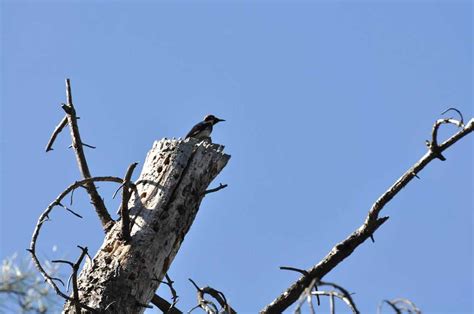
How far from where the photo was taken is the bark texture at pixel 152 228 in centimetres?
581

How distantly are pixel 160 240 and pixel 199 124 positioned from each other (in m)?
Result: 4.89

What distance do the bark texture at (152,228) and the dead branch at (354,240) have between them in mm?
772

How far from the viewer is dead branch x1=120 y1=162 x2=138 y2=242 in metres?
5.92

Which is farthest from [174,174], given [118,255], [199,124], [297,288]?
[199,124]

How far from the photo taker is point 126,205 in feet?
19.6

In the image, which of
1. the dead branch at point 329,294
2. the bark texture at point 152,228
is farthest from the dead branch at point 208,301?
the dead branch at point 329,294

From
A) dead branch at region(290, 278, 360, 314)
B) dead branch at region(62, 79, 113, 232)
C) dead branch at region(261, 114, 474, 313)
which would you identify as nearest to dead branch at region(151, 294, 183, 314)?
dead branch at region(62, 79, 113, 232)

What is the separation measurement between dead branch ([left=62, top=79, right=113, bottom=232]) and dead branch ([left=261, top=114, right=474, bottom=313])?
131 centimetres

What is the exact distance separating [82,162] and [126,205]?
0.88 metres

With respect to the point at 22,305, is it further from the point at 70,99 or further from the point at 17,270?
the point at 70,99

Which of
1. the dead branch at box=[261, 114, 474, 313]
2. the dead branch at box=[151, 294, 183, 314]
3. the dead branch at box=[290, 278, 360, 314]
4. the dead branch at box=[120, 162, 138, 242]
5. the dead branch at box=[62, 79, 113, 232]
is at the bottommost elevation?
the dead branch at box=[290, 278, 360, 314]

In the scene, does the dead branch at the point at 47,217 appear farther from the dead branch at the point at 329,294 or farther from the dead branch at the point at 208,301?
the dead branch at the point at 329,294

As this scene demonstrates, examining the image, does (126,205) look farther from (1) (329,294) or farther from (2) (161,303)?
(1) (329,294)

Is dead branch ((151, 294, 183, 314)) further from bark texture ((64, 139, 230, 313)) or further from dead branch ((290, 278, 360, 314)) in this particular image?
dead branch ((290, 278, 360, 314))
